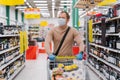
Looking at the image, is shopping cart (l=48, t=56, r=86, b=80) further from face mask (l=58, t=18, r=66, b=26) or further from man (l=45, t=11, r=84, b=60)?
face mask (l=58, t=18, r=66, b=26)

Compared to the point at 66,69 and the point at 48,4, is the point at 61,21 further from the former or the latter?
the point at 48,4

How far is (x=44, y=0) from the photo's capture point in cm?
1783

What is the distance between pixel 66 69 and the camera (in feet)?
10.4

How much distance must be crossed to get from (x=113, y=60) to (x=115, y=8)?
53.8 inches

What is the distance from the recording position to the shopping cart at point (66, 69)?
→ 3.15 m

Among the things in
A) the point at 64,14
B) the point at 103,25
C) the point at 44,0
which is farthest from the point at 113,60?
the point at 44,0

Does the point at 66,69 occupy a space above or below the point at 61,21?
below

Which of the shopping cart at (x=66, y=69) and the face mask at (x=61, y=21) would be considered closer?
the shopping cart at (x=66, y=69)

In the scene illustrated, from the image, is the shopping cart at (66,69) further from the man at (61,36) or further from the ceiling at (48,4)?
the ceiling at (48,4)

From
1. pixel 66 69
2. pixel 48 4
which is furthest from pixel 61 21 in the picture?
pixel 48 4

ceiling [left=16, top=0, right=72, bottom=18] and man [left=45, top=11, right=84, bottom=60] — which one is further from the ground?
ceiling [left=16, top=0, right=72, bottom=18]

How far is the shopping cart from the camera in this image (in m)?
3.15

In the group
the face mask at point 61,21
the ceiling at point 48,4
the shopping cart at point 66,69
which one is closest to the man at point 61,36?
the face mask at point 61,21

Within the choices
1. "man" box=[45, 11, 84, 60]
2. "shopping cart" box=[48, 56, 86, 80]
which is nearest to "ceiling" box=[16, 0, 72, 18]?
"man" box=[45, 11, 84, 60]
